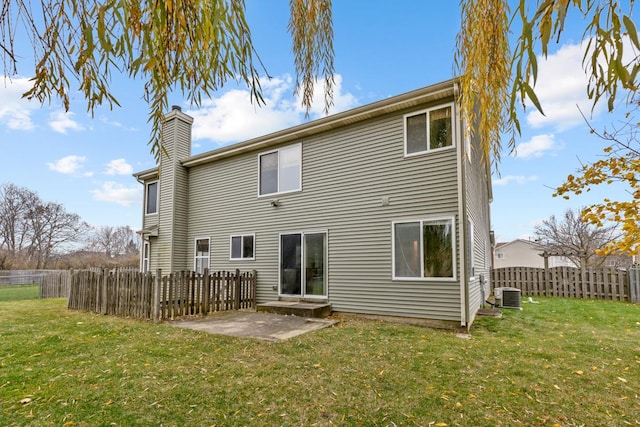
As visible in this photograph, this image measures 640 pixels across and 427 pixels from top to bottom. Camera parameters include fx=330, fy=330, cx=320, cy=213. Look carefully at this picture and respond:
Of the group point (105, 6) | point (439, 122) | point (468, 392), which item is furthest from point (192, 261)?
point (105, 6)

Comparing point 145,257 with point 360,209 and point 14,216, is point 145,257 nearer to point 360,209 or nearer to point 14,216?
point 360,209

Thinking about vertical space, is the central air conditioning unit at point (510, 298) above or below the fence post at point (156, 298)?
below

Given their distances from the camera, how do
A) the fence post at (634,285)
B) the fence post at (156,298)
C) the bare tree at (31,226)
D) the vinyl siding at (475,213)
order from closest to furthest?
the fence post at (156,298), the vinyl siding at (475,213), the fence post at (634,285), the bare tree at (31,226)

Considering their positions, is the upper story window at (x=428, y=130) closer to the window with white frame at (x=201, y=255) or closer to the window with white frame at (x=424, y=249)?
the window with white frame at (x=424, y=249)

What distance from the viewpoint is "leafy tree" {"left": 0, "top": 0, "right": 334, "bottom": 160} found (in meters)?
1.66

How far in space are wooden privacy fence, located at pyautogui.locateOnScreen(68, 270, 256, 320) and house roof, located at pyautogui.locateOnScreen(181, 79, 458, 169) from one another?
391 cm

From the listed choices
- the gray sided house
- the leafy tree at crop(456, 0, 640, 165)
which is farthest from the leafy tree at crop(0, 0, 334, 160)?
the gray sided house

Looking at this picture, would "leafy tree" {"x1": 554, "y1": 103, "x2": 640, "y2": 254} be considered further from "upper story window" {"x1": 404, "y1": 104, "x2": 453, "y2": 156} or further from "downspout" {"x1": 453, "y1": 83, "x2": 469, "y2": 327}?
"upper story window" {"x1": 404, "y1": 104, "x2": 453, "y2": 156}

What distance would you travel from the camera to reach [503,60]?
212cm

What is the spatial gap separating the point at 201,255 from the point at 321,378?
8.65 m

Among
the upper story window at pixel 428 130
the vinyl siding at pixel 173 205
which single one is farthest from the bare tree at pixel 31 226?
the upper story window at pixel 428 130

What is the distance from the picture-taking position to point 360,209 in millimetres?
8117

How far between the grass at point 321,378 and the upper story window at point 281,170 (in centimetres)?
452

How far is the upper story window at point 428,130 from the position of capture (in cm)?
706
